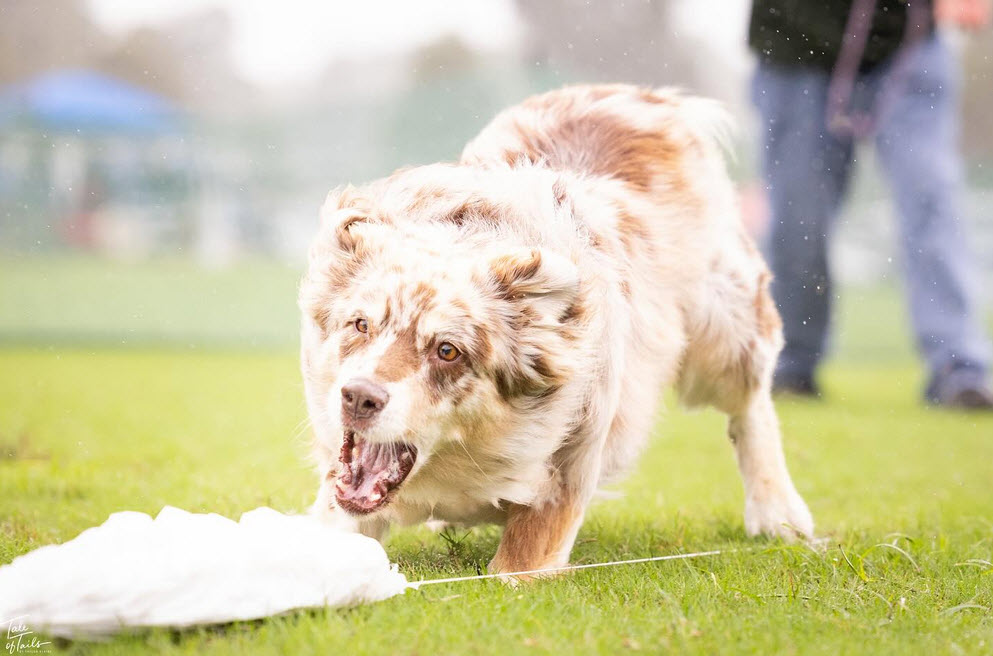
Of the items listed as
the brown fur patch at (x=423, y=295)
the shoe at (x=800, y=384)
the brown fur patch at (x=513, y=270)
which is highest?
the brown fur patch at (x=513, y=270)

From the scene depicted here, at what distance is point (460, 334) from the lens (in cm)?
304

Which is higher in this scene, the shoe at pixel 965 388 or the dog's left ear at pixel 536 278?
the dog's left ear at pixel 536 278

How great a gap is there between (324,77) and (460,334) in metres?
15.6

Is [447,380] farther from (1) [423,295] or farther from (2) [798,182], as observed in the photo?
(2) [798,182]

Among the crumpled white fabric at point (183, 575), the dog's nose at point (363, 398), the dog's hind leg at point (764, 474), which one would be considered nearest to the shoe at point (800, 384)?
the dog's hind leg at point (764, 474)

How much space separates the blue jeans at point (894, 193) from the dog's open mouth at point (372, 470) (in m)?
2.17

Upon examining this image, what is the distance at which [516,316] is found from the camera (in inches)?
125

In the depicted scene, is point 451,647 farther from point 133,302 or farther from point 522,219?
point 133,302

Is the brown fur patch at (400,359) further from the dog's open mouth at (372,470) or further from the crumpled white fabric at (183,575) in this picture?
the crumpled white fabric at (183,575)

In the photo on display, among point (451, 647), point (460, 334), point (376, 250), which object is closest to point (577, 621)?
point (451, 647)

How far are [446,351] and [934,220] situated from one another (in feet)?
17.7

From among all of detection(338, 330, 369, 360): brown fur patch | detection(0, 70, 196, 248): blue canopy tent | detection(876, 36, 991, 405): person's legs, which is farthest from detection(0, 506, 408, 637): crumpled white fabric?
detection(0, 70, 196, 248): blue canopy tent

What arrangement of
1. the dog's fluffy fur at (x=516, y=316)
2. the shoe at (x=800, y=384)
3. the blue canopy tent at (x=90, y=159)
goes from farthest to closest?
the blue canopy tent at (x=90, y=159) < the shoe at (x=800, y=384) < the dog's fluffy fur at (x=516, y=316)

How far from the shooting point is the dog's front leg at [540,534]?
329cm
